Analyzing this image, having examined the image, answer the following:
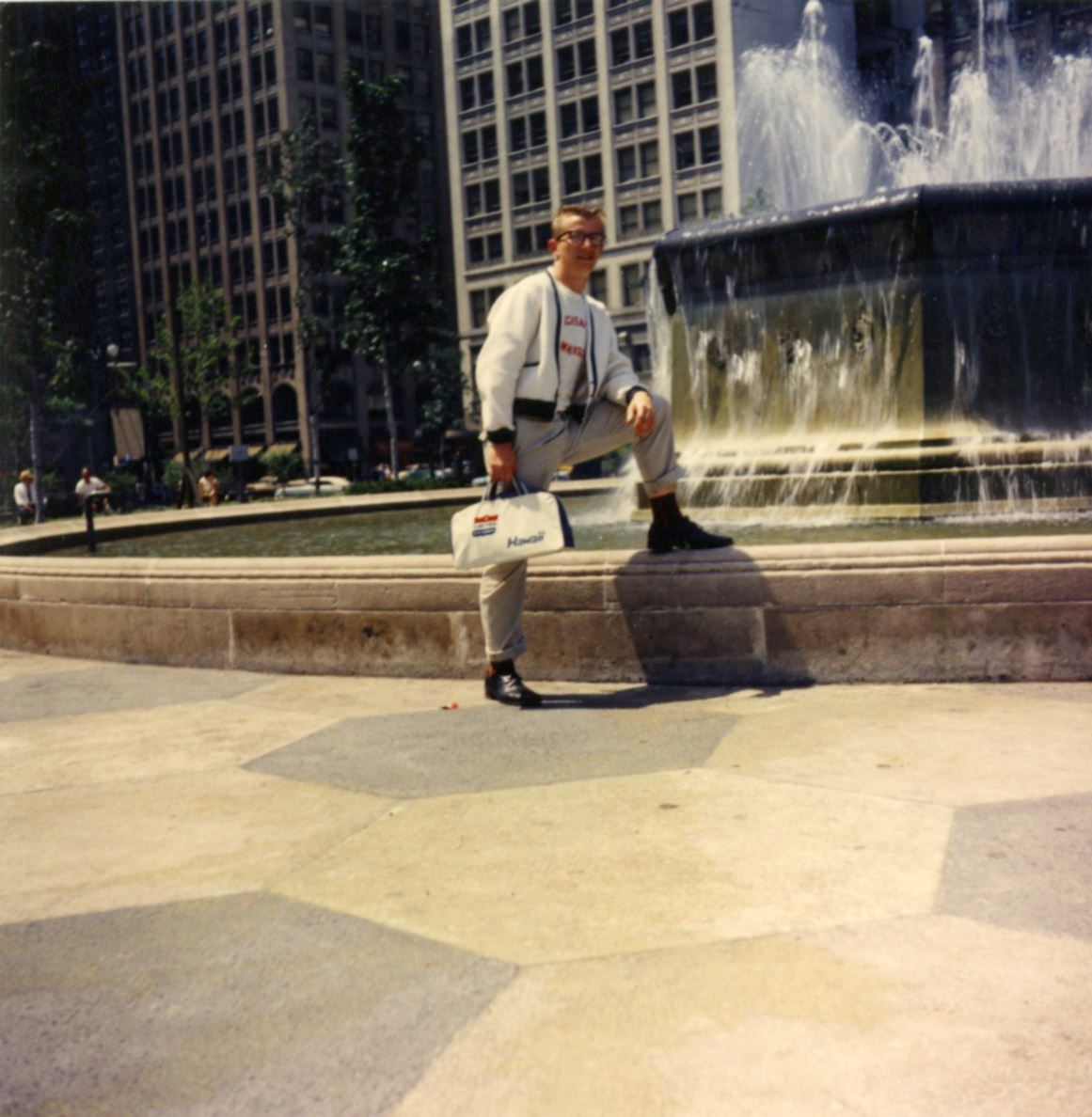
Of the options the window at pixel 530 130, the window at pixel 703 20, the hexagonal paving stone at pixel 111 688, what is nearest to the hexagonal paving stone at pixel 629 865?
the hexagonal paving stone at pixel 111 688

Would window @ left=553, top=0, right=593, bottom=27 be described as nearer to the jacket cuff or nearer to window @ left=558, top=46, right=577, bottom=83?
window @ left=558, top=46, right=577, bottom=83

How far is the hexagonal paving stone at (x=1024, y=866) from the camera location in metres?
2.99

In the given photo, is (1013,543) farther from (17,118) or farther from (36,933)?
(17,118)

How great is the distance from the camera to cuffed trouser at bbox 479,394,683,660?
5.62 meters

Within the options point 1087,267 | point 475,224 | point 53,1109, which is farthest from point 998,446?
point 475,224

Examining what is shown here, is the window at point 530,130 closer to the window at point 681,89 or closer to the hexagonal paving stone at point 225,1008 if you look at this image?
the window at point 681,89

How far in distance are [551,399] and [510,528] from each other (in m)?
0.57

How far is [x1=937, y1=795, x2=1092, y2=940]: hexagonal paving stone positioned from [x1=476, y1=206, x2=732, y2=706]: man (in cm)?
235

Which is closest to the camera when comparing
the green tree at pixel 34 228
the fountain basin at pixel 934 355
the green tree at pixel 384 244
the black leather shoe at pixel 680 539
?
the black leather shoe at pixel 680 539

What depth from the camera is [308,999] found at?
2.75m

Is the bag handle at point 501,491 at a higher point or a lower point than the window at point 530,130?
lower

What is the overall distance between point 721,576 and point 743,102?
6976 cm

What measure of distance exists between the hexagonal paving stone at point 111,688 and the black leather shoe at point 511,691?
143 cm

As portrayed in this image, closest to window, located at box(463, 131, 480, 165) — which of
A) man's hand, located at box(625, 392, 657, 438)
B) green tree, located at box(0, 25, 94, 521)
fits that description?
green tree, located at box(0, 25, 94, 521)
